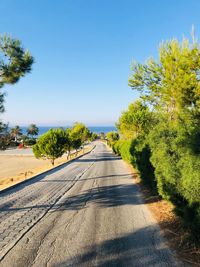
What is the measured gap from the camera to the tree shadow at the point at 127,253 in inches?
227

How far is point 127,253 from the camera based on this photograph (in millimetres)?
6262

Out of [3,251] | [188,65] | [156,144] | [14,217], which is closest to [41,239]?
[3,251]

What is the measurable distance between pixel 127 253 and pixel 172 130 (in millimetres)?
4416

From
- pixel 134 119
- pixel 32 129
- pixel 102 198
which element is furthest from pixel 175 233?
pixel 32 129

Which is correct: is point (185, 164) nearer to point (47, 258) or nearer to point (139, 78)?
point (47, 258)

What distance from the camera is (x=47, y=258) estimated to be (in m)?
6.14

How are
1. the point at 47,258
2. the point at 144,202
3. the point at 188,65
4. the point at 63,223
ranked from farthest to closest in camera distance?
the point at 188,65, the point at 144,202, the point at 63,223, the point at 47,258

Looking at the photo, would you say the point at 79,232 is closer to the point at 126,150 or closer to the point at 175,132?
the point at 175,132

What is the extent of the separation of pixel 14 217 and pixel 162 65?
1434cm

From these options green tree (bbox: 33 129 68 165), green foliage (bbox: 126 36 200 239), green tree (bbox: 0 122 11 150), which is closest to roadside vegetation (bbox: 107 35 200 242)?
green foliage (bbox: 126 36 200 239)

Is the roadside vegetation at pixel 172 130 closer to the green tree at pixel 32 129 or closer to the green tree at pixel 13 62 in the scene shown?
the green tree at pixel 13 62

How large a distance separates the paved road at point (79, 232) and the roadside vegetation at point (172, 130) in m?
1.21

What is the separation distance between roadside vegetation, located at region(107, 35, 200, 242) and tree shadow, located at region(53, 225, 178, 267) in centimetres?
97

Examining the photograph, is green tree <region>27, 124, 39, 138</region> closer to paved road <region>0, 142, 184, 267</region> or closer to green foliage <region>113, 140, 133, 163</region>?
green foliage <region>113, 140, 133, 163</region>
